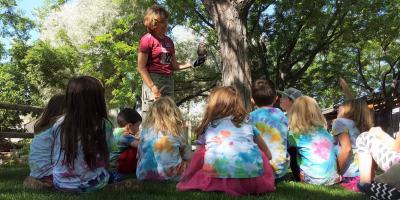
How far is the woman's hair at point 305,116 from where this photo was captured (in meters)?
5.37

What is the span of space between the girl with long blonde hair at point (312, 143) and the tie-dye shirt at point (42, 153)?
276 cm

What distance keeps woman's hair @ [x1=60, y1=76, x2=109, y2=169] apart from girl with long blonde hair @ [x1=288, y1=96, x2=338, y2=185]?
2.38 metres

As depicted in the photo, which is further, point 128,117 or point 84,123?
point 128,117

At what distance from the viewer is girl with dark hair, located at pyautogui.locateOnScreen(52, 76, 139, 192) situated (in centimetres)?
402

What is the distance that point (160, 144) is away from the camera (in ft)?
16.6

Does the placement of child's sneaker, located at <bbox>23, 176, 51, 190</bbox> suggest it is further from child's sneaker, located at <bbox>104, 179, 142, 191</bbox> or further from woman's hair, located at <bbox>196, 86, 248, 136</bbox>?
woman's hair, located at <bbox>196, 86, 248, 136</bbox>

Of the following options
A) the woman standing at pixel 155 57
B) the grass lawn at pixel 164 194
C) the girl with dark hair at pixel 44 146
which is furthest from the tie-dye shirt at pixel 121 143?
the girl with dark hair at pixel 44 146

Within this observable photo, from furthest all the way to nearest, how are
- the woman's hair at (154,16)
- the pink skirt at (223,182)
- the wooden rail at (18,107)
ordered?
the wooden rail at (18,107) → the woman's hair at (154,16) → the pink skirt at (223,182)

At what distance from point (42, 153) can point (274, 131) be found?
246 centimetres

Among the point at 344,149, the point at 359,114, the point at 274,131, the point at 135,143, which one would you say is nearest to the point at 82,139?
the point at 135,143

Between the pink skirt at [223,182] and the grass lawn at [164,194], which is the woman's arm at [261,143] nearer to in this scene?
the pink skirt at [223,182]

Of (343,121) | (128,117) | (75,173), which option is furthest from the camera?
(128,117)

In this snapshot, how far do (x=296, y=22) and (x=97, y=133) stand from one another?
19559mm

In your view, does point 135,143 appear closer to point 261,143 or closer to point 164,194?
point 164,194
